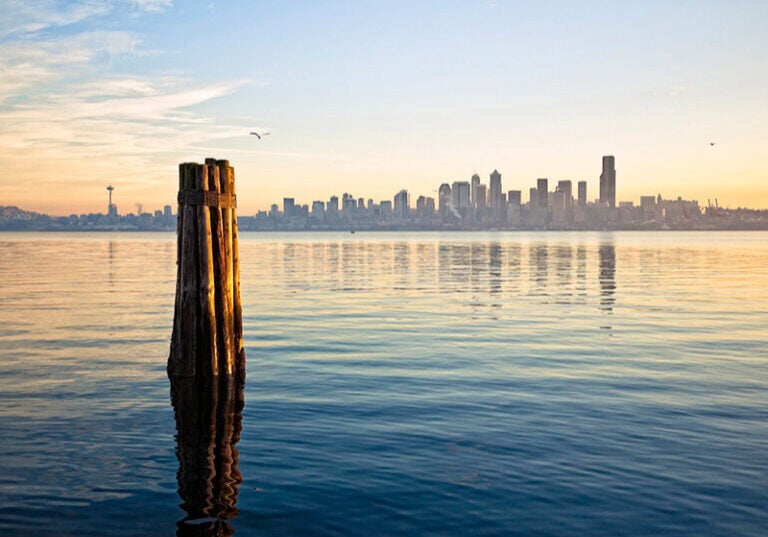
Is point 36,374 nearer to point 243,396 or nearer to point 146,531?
point 243,396

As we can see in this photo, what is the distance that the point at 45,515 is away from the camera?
9836mm

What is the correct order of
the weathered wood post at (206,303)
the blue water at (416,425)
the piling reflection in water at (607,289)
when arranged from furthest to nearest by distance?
the piling reflection in water at (607,289) → the weathered wood post at (206,303) → the blue water at (416,425)

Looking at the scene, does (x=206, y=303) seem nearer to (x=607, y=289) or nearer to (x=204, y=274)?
(x=204, y=274)

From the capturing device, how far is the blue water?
32.7ft

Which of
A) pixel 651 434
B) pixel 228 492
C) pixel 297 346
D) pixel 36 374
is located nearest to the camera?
pixel 228 492

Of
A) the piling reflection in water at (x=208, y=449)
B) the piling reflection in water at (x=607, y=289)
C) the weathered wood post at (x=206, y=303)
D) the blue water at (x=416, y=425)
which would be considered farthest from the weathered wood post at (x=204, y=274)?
the piling reflection in water at (x=607, y=289)

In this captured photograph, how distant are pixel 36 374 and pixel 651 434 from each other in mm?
15119

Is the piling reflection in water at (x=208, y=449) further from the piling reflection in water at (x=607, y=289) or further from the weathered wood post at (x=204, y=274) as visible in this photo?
the piling reflection in water at (x=607, y=289)

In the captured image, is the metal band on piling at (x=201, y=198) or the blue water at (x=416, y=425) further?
the metal band on piling at (x=201, y=198)

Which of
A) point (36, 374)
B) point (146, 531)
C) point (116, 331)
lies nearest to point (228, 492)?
point (146, 531)

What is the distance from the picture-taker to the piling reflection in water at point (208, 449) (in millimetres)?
10000

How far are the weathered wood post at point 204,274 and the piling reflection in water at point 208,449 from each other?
1.26 feet

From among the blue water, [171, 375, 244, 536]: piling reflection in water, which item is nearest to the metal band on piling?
[171, 375, 244, 536]: piling reflection in water

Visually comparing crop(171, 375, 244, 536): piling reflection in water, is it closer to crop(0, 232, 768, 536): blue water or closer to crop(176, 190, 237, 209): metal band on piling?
crop(0, 232, 768, 536): blue water
